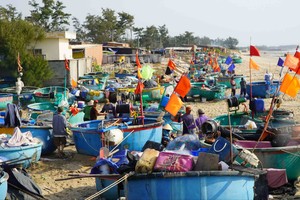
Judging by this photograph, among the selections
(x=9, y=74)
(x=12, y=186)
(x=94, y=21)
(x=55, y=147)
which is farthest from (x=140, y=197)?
(x=94, y=21)

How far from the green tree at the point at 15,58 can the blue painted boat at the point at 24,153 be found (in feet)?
54.7

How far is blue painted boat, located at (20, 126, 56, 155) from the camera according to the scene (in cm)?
1264

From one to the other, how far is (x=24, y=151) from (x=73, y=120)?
5425mm

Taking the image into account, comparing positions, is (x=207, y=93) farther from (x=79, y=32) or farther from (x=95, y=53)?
(x=79, y=32)

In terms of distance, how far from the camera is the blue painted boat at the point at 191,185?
7363mm

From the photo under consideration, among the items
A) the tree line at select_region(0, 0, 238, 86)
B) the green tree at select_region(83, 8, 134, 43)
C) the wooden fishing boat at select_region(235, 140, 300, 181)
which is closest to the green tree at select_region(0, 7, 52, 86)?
the tree line at select_region(0, 0, 238, 86)

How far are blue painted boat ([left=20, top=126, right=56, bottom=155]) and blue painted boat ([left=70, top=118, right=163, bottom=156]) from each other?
92cm

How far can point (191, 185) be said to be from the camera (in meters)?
7.38

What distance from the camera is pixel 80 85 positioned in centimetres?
2725

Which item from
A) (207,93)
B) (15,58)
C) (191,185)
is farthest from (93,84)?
(191,185)

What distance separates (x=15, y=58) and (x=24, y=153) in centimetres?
1808

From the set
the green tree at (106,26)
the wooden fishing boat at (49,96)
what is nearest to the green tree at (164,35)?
the green tree at (106,26)

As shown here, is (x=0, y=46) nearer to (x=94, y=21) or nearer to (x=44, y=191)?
(x=44, y=191)

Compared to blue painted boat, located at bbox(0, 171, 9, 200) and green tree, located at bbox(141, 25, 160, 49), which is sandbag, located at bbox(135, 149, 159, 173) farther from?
green tree, located at bbox(141, 25, 160, 49)
